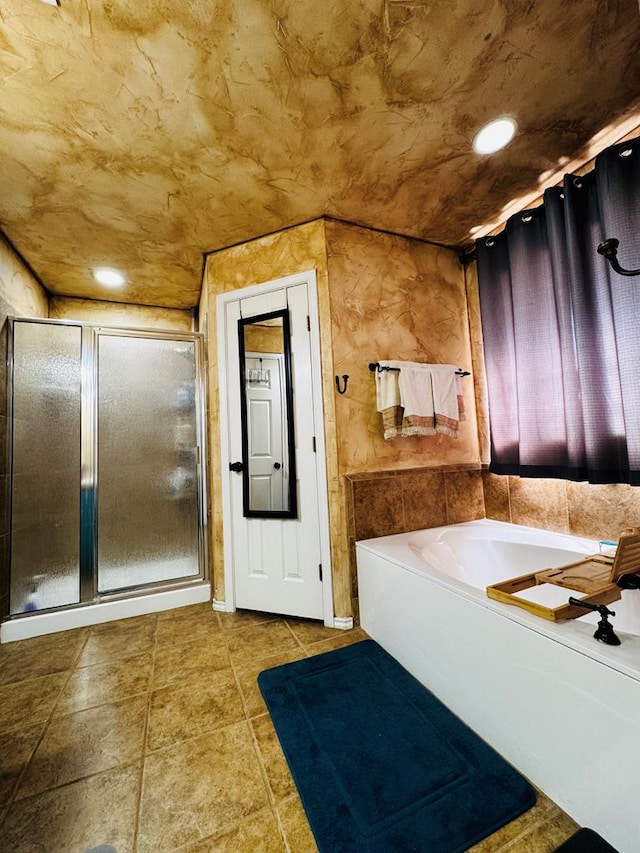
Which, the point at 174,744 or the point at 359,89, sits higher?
the point at 359,89

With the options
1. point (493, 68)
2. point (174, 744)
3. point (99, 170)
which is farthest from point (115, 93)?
point (174, 744)

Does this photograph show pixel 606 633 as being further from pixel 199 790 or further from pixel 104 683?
pixel 104 683

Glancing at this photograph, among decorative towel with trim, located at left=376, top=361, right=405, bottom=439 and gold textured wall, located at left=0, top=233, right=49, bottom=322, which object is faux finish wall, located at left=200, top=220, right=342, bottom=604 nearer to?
decorative towel with trim, located at left=376, top=361, right=405, bottom=439

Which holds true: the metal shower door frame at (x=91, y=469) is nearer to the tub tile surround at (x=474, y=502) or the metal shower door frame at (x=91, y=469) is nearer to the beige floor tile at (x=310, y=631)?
the beige floor tile at (x=310, y=631)

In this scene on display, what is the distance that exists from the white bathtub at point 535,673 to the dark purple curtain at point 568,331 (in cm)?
49

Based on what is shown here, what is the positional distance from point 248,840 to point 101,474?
6.64 ft

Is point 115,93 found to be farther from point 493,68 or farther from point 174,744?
point 174,744

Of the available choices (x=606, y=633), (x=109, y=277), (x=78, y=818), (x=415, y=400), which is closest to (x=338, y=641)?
(x=78, y=818)

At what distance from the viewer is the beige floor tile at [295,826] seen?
88cm

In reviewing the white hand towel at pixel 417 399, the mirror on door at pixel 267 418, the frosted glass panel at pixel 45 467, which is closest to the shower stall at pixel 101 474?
the frosted glass panel at pixel 45 467

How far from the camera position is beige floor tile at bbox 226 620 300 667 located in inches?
68.2

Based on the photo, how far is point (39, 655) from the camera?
1829 mm

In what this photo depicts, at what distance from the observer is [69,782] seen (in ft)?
3.59

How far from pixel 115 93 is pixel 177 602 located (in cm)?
266
